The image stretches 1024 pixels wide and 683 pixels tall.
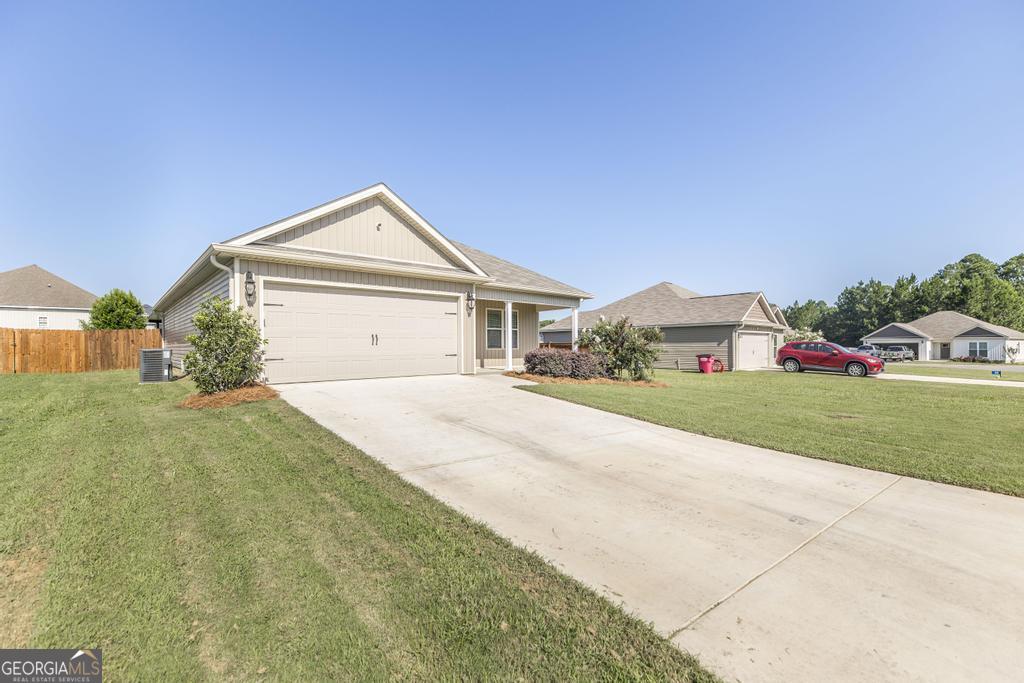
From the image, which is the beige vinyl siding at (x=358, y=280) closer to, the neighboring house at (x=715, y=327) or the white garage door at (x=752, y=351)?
the neighboring house at (x=715, y=327)

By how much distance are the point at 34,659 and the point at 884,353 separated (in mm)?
52729

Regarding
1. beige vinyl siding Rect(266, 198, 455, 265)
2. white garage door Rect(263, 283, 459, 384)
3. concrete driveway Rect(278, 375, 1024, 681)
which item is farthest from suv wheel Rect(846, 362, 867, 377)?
beige vinyl siding Rect(266, 198, 455, 265)

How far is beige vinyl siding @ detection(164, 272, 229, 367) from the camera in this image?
966cm

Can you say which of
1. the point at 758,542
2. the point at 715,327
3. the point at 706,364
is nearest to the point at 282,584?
the point at 758,542

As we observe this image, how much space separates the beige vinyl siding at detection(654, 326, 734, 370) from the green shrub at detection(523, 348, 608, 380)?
31.4ft

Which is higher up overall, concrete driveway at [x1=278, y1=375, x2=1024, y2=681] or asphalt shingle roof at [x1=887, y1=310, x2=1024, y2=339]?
asphalt shingle roof at [x1=887, y1=310, x2=1024, y2=339]

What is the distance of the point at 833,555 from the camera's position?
2785 millimetres

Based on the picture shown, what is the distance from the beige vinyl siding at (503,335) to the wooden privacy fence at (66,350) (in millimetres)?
15155

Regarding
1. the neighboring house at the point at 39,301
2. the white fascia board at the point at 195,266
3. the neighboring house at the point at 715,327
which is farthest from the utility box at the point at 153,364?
the neighboring house at the point at 39,301

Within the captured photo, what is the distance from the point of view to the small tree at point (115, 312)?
2150 cm

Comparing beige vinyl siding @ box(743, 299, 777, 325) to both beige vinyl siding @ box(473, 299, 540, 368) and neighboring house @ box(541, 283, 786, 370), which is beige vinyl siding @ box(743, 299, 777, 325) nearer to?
neighboring house @ box(541, 283, 786, 370)

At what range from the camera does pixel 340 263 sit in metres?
9.46

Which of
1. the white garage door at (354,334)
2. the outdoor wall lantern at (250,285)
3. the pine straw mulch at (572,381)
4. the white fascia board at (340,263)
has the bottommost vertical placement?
the pine straw mulch at (572,381)

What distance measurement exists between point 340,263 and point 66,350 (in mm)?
14900
